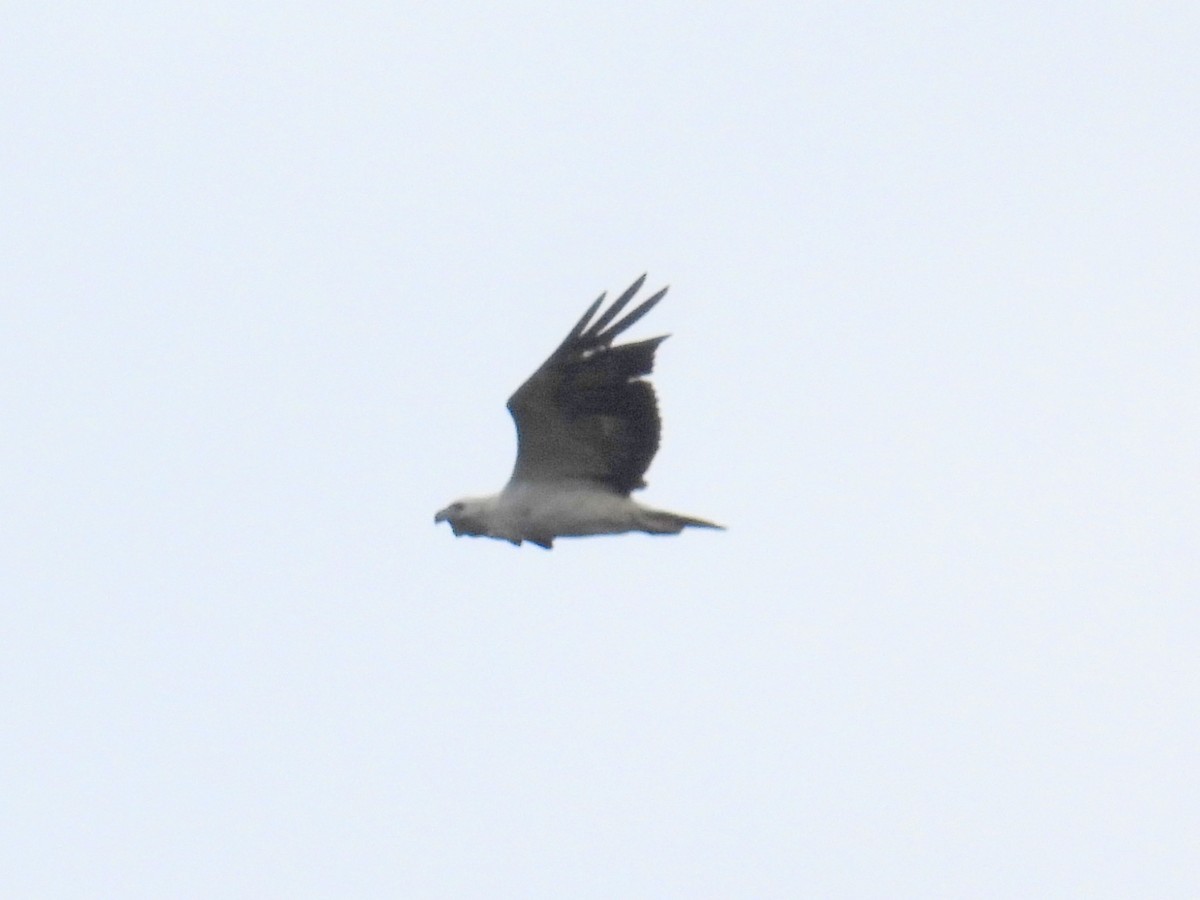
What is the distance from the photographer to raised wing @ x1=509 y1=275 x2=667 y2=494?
2336 cm

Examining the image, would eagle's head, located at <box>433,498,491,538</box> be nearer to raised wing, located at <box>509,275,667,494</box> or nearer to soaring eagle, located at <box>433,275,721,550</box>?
soaring eagle, located at <box>433,275,721,550</box>

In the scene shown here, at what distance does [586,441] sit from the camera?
23.9 metres

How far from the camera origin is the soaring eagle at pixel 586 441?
2339cm

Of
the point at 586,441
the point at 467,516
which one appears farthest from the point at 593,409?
the point at 467,516

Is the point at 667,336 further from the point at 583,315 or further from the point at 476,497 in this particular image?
the point at 476,497

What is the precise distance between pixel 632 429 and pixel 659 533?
0.94 m

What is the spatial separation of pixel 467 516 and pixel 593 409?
1866mm

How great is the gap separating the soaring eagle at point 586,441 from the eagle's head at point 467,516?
0.18 ft

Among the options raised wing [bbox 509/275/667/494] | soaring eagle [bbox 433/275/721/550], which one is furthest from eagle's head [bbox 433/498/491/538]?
raised wing [bbox 509/275/667/494]

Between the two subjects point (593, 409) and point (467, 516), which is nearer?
point (593, 409)

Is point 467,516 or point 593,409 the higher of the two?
point 593,409

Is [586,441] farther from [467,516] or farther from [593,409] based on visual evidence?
[467,516]

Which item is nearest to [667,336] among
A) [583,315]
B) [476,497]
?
[583,315]

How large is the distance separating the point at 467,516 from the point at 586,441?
5.11 feet
